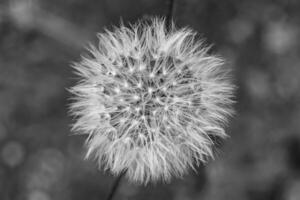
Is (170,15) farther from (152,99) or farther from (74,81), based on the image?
(74,81)

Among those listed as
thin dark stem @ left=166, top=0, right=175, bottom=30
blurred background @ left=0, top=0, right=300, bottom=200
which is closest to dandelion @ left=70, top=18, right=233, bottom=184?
thin dark stem @ left=166, top=0, right=175, bottom=30

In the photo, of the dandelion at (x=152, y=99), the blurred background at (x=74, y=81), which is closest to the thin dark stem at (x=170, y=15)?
the dandelion at (x=152, y=99)

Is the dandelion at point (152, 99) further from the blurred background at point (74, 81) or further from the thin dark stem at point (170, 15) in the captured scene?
the blurred background at point (74, 81)

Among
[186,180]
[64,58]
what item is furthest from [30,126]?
[186,180]

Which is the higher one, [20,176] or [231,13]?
[231,13]

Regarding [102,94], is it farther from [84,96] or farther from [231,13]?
[231,13]

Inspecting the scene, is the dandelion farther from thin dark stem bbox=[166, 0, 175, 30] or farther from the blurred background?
the blurred background
